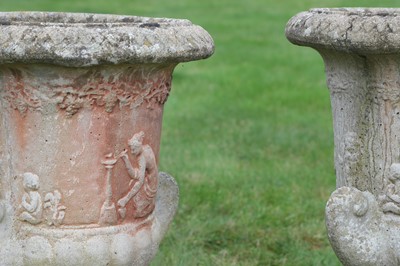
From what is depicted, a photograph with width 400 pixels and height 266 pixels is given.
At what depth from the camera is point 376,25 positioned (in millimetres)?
2885

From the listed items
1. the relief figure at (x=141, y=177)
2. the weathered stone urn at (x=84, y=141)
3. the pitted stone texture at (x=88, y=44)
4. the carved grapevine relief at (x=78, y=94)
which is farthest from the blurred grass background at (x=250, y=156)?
the pitted stone texture at (x=88, y=44)

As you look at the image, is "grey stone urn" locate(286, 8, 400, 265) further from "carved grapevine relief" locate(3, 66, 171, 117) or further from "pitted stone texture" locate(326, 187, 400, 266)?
"carved grapevine relief" locate(3, 66, 171, 117)

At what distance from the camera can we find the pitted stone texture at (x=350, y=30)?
9.43 ft

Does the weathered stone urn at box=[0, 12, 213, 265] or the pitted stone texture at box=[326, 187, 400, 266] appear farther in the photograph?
the pitted stone texture at box=[326, 187, 400, 266]

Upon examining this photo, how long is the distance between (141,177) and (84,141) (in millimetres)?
271

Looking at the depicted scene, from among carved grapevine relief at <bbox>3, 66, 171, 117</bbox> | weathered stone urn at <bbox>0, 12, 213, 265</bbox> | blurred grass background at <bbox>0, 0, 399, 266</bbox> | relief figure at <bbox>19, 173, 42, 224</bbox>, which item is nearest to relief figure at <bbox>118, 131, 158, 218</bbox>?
weathered stone urn at <bbox>0, 12, 213, 265</bbox>

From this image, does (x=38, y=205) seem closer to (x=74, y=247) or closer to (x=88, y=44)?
(x=74, y=247)

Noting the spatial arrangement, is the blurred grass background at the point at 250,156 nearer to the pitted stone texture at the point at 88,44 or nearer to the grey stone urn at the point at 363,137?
the grey stone urn at the point at 363,137

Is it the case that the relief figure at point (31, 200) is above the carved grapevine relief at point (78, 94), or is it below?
below

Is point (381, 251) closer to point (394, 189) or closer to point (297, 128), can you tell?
point (394, 189)

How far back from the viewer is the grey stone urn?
3.02 meters

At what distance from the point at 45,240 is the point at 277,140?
361 centimetres

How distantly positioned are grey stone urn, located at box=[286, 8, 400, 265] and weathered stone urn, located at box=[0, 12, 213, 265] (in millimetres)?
439

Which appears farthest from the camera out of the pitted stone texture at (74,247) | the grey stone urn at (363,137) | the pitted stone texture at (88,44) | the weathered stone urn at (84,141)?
the grey stone urn at (363,137)
